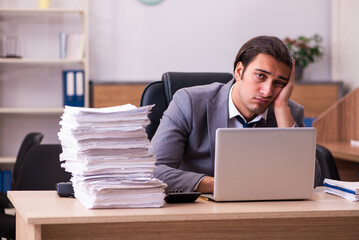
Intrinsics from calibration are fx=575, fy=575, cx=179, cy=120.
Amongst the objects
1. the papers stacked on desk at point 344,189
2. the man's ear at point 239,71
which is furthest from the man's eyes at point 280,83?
the papers stacked on desk at point 344,189

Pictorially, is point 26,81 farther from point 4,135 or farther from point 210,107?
point 210,107

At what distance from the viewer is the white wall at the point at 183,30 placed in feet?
16.8

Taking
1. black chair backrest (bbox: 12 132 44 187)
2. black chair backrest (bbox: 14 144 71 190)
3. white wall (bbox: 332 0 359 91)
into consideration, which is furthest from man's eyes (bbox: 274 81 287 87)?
white wall (bbox: 332 0 359 91)

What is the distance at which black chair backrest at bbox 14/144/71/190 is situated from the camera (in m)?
2.60

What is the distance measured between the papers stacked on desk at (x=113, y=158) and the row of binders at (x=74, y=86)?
127 inches

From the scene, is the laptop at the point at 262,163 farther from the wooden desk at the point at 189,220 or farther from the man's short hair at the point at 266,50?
the man's short hair at the point at 266,50

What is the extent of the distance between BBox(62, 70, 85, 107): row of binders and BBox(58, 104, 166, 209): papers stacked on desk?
10.6 feet

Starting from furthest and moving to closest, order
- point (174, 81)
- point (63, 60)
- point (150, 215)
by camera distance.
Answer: point (63, 60)
point (174, 81)
point (150, 215)

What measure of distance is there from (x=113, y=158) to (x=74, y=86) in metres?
3.34

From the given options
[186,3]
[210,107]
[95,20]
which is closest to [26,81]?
[95,20]

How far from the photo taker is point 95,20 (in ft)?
16.7

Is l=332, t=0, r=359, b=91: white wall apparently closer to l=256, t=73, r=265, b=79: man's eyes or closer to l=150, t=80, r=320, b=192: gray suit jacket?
l=150, t=80, r=320, b=192: gray suit jacket

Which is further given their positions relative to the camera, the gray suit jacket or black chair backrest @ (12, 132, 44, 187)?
black chair backrest @ (12, 132, 44, 187)

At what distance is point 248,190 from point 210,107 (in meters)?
0.59
